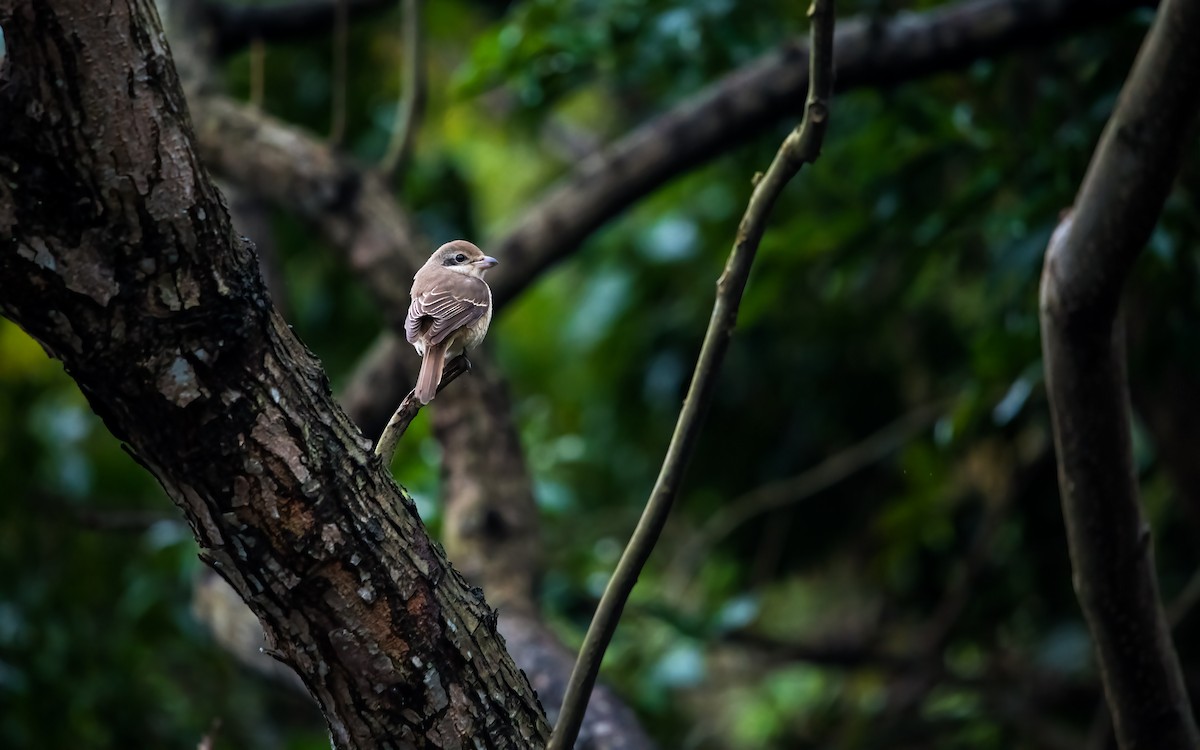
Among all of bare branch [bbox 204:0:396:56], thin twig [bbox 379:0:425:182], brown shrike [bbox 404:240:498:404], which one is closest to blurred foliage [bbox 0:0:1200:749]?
bare branch [bbox 204:0:396:56]

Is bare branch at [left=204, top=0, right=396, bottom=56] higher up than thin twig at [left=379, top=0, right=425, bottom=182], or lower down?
higher up

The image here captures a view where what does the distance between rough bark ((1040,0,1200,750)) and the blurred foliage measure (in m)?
0.84

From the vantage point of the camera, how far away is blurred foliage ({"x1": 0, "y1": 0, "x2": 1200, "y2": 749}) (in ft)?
12.8

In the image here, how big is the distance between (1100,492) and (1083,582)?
22 centimetres

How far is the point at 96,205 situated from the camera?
1.70 meters

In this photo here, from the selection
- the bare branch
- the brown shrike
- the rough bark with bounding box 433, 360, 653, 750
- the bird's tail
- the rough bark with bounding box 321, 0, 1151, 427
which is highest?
the bare branch

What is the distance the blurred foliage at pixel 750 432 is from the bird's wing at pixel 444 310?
154 cm

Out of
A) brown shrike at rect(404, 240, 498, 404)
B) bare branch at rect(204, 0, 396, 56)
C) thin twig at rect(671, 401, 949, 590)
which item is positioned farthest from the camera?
bare branch at rect(204, 0, 396, 56)

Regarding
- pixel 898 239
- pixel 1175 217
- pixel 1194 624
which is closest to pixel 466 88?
pixel 898 239

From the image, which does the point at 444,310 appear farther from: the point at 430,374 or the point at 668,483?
the point at 668,483

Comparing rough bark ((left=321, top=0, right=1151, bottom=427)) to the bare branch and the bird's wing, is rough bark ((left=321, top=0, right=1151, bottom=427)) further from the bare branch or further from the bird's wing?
the bird's wing

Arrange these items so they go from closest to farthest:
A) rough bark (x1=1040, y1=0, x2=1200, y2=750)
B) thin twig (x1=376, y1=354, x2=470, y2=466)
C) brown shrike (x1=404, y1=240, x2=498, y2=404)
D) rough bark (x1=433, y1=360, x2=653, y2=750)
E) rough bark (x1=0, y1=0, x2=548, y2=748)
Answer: rough bark (x1=0, y1=0, x2=548, y2=748) → thin twig (x1=376, y1=354, x2=470, y2=466) → brown shrike (x1=404, y1=240, x2=498, y2=404) → rough bark (x1=1040, y1=0, x2=1200, y2=750) → rough bark (x1=433, y1=360, x2=653, y2=750)

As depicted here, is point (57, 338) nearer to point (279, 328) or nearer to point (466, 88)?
point (279, 328)

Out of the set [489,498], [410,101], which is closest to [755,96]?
[410,101]
